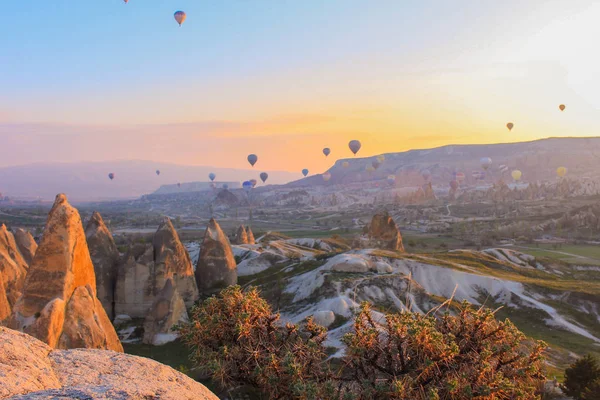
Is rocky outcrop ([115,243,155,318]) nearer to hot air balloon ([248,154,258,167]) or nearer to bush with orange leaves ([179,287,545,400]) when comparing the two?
bush with orange leaves ([179,287,545,400])

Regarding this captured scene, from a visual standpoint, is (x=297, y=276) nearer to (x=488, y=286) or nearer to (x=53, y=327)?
(x=488, y=286)

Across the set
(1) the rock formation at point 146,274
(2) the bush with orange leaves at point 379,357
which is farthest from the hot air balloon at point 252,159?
(2) the bush with orange leaves at point 379,357

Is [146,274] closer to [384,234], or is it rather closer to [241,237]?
[241,237]

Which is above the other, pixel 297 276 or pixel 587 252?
pixel 297 276

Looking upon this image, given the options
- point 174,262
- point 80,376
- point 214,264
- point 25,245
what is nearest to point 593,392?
point 80,376

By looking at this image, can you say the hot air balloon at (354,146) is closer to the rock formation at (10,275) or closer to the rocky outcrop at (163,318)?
the rocky outcrop at (163,318)

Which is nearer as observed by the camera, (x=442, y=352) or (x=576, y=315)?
(x=442, y=352)

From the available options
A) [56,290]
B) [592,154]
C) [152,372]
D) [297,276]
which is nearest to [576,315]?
[297,276]
